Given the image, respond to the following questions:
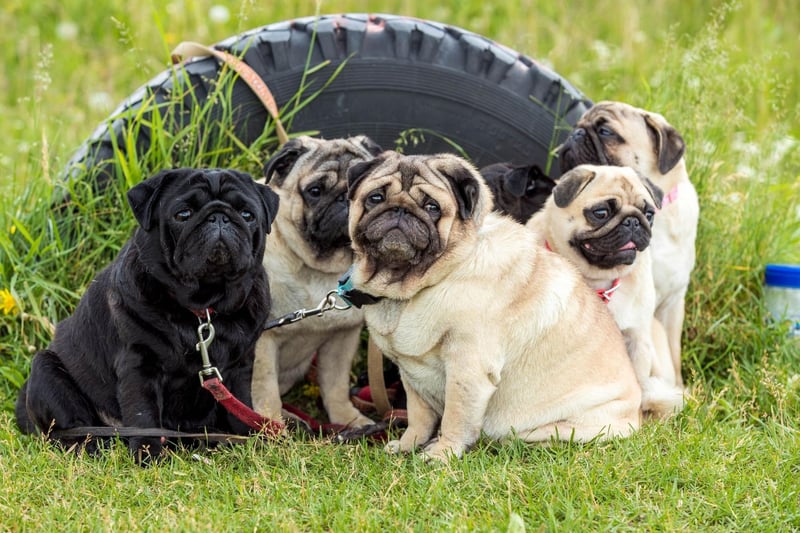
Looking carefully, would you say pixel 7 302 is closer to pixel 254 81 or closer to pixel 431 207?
pixel 254 81

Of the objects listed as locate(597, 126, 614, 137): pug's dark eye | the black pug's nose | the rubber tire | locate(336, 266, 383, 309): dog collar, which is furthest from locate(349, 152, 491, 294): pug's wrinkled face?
the rubber tire

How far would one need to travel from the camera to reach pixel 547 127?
17.9 feet

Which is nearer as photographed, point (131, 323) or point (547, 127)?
point (131, 323)

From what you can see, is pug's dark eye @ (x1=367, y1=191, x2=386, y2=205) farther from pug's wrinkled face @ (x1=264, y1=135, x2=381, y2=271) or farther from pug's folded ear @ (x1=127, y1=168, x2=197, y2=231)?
pug's folded ear @ (x1=127, y1=168, x2=197, y2=231)

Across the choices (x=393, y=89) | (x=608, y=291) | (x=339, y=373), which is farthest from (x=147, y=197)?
(x=608, y=291)

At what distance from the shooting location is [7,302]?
4.88m

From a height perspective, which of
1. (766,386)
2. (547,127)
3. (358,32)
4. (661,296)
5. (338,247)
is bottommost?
(766,386)

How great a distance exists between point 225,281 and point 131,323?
417mm

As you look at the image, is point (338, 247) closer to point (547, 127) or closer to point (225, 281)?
point (225, 281)

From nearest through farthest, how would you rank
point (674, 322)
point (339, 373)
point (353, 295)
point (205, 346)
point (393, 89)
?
point (205, 346) → point (353, 295) → point (339, 373) → point (674, 322) → point (393, 89)

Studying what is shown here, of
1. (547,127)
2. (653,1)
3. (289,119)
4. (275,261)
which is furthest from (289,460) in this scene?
(653,1)

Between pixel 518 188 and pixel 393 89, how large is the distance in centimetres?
108

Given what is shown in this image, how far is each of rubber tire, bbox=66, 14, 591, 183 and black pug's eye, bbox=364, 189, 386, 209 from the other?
167cm

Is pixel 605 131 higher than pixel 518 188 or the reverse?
higher
